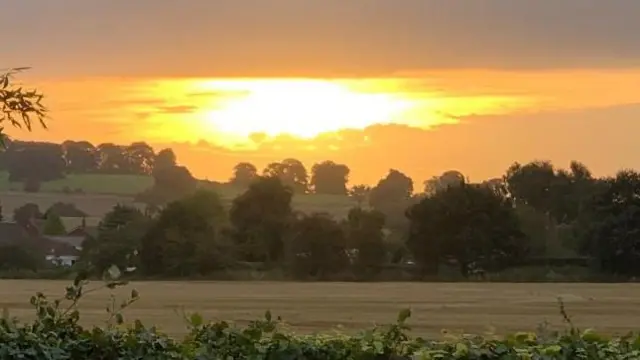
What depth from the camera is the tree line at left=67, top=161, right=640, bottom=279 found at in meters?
58.7

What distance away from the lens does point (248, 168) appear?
110 m

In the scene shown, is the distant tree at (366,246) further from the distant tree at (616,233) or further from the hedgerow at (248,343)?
the hedgerow at (248,343)

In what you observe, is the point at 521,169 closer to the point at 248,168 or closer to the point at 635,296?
the point at 248,168

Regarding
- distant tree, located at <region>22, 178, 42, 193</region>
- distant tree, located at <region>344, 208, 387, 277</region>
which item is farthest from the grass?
distant tree, located at <region>344, 208, 387, 277</region>

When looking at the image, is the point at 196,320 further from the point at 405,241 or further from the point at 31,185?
the point at 31,185

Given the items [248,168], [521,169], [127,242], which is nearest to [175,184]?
[248,168]

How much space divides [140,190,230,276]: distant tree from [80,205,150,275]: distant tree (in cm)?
100

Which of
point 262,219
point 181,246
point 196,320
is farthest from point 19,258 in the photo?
point 196,320

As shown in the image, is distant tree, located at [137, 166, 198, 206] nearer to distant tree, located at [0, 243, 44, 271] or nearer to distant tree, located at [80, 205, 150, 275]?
distant tree, located at [80, 205, 150, 275]

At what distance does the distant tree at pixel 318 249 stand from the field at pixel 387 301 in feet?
10.5

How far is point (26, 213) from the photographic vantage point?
96000 mm

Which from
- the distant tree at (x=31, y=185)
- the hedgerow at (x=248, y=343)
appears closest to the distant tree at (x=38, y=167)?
the distant tree at (x=31, y=185)

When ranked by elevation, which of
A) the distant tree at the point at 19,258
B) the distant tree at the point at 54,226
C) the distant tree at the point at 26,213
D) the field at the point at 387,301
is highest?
the distant tree at the point at 26,213

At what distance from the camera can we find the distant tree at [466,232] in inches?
2331
